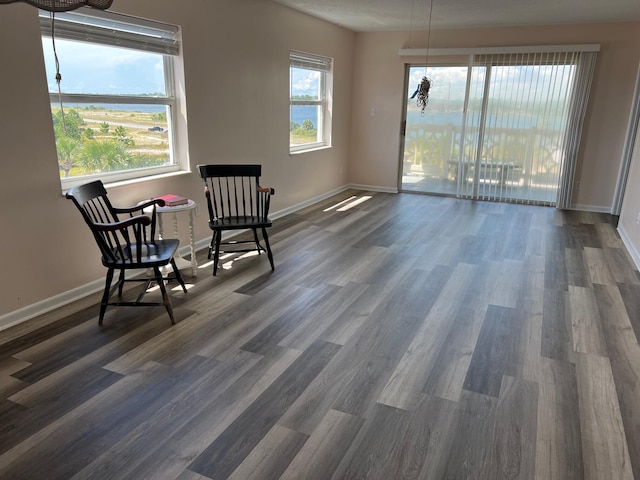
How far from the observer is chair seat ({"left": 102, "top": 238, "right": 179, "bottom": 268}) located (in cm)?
283

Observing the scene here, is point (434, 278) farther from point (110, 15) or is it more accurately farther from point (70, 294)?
point (110, 15)

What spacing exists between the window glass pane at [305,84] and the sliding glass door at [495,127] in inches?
58.5

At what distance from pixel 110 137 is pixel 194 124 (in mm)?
804

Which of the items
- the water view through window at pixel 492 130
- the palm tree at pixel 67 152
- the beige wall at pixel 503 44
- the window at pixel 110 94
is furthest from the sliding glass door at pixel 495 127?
the palm tree at pixel 67 152

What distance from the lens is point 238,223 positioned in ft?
12.4

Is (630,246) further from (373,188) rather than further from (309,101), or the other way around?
(309,101)

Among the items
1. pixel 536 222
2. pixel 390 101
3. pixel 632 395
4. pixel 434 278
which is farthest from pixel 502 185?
pixel 632 395

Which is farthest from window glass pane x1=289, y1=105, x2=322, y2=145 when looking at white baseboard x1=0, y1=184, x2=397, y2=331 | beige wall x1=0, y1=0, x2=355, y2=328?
white baseboard x1=0, y1=184, x2=397, y2=331

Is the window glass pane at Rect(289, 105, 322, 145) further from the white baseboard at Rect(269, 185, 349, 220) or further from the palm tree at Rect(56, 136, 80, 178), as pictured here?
the palm tree at Rect(56, 136, 80, 178)

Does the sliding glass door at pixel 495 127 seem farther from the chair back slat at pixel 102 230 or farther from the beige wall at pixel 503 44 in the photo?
the chair back slat at pixel 102 230

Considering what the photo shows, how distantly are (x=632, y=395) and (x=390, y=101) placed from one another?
5639 millimetres

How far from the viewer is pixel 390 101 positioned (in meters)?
7.13

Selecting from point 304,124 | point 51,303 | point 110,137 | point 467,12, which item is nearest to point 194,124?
point 110,137

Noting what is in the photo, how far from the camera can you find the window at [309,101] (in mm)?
5846
